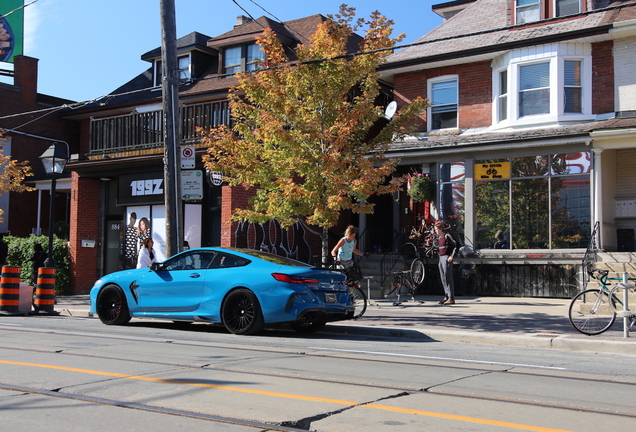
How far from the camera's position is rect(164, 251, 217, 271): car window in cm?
1138

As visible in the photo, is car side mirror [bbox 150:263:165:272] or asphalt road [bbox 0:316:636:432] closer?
asphalt road [bbox 0:316:636:432]

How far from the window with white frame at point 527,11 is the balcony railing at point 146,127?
29.2ft

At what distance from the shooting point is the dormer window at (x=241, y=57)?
2631 cm

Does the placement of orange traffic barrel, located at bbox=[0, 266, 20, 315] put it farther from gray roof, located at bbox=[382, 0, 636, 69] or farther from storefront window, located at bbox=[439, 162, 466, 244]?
gray roof, located at bbox=[382, 0, 636, 69]

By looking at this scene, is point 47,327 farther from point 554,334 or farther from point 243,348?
point 554,334

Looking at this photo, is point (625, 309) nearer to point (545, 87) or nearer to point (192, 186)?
point (192, 186)

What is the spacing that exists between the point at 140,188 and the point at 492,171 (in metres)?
10.8

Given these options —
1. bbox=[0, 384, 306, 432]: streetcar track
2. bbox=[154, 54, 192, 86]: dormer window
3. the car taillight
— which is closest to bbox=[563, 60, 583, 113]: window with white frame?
the car taillight

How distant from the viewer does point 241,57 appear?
26.6 meters

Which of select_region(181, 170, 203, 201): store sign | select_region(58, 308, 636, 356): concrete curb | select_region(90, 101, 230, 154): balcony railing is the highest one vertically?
select_region(90, 101, 230, 154): balcony railing

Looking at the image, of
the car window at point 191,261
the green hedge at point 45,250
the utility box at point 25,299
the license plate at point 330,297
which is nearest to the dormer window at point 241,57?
the green hedge at point 45,250

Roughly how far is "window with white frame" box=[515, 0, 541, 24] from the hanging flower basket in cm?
530

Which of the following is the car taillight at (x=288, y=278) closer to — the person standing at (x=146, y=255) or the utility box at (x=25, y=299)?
the person standing at (x=146, y=255)

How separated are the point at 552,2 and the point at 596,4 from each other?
1191 millimetres
